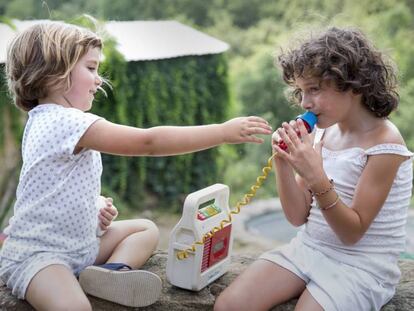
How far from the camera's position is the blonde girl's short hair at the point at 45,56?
149 centimetres

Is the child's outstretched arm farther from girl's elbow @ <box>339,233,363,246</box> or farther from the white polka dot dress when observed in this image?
girl's elbow @ <box>339,233,363,246</box>

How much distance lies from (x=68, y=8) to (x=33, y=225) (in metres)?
3.10

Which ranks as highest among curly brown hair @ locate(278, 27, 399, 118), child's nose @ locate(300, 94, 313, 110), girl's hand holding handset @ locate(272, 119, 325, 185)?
curly brown hair @ locate(278, 27, 399, 118)

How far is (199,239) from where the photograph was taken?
1.52 m

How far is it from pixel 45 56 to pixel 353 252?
824 millimetres

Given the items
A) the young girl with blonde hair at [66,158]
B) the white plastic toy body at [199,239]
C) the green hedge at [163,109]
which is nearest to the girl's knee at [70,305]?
the young girl with blonde hair at [66,158]

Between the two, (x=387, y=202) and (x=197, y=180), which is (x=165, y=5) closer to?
(x=197, y=180)

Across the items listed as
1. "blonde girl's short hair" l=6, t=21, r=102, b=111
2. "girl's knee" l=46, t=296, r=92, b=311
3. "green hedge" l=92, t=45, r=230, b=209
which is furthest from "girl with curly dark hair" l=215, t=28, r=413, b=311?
"green hedge" l=92, t=45, r=230, b=209

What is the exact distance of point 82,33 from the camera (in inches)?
60.5

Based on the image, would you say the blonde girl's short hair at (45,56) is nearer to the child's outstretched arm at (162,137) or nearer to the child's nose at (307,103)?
the child's outstretched arm at (162,137)

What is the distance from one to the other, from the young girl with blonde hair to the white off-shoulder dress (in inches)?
10.1

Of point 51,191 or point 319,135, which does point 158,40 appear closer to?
point 319,135

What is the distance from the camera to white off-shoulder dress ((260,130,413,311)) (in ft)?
4.83

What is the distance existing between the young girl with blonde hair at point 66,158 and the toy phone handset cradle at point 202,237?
0.11 m
